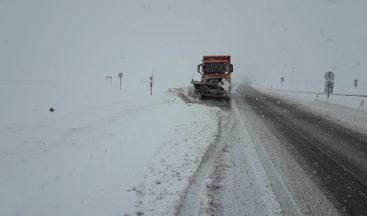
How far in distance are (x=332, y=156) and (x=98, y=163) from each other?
213 inches

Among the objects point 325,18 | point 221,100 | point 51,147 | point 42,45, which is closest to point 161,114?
point 51,147

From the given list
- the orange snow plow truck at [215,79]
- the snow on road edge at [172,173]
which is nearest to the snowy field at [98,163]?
the snow on road edge at [172,173]

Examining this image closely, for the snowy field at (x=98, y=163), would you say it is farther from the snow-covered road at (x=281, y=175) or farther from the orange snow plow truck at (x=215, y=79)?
the orange snow plow truck at (x=215, y=79)

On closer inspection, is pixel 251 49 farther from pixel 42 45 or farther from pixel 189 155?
pixel 189 155

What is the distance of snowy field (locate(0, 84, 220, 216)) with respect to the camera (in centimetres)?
454

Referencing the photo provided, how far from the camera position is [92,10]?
125125 millimetres

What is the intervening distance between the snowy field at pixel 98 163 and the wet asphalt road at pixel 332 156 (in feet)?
7.56

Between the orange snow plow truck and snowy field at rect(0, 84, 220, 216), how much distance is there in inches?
323

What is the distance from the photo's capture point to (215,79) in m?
21.2

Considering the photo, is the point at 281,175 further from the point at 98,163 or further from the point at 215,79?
the point at 215,79

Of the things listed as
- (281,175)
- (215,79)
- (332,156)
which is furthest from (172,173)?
(215,79)

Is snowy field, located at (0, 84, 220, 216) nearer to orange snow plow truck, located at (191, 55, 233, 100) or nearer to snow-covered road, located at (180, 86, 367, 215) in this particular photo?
snow-covered road, located at (180, 86, 367, 215)

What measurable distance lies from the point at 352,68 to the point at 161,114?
336 feet

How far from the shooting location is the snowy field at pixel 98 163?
4.54m
